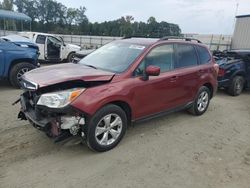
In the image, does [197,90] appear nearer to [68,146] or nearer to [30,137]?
[68,146]

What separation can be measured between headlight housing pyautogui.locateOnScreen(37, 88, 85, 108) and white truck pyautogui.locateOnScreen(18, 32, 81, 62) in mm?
11194

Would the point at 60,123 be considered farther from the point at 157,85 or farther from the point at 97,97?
the point at 157,85

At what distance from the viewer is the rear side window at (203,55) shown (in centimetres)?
615

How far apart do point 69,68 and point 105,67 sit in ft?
2.04

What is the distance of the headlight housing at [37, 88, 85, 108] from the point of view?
12.2 ft

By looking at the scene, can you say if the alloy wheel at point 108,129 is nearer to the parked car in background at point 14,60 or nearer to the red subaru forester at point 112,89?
the red subaru forester at point 112,89

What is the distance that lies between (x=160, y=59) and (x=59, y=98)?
215 cm

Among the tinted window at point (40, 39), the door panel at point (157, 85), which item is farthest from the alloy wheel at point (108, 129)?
the tinted window at point (40, 39)

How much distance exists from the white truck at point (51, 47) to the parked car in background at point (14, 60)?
5.94m

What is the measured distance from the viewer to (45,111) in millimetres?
3914

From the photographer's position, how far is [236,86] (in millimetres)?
8906

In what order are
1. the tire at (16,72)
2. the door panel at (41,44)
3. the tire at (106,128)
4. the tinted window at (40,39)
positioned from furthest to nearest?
the tinted window at (40,39), the door panel at (41,44), the tire at (16,72), the tire at (106,128)

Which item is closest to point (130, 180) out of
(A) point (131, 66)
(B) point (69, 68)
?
(A) point (131, 66)

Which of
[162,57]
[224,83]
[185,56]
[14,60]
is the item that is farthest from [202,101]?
[14,60]
